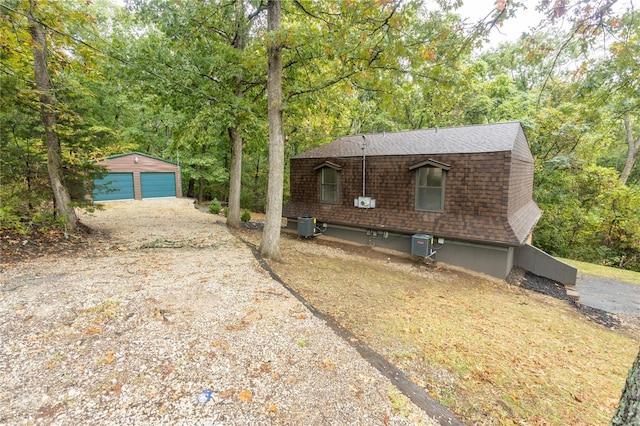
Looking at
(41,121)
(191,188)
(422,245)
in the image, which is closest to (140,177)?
(191,188)

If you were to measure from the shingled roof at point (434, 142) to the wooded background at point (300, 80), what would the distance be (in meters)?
1.37

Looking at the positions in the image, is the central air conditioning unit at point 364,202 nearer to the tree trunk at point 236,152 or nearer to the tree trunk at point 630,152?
the tree trunk at point 236,152

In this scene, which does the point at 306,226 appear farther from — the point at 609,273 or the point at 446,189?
the point at 609,273

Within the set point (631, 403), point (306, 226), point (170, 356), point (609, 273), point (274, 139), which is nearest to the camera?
Answer: point (631, 403)

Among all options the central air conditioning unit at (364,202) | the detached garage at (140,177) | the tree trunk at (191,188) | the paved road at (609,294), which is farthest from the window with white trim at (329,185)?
the tree trunk at (191,188)

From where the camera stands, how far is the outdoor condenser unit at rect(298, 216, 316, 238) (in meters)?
11.6

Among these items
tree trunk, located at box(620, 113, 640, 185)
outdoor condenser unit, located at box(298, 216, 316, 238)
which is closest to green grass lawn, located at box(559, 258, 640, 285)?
outdoor condenser unit, located at box(298, 216, 316, 238)

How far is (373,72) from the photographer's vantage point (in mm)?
6488

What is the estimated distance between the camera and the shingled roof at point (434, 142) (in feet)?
29.0

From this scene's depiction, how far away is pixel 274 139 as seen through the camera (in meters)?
7.55

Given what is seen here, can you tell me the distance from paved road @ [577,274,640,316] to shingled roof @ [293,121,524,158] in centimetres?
498

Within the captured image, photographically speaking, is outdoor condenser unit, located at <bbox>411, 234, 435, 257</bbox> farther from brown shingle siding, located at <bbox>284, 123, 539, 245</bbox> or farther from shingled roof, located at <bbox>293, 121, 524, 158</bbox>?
shingled roof, located at <bbox>293, 121, 524, 158</bbox>

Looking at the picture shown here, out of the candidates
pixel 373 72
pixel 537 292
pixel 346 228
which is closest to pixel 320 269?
pixel 346 228

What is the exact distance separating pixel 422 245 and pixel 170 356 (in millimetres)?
7587
